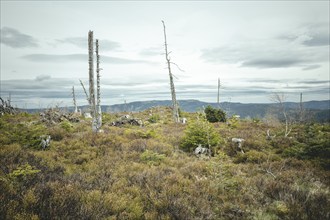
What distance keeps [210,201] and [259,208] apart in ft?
4.00

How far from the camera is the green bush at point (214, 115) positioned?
25.4m

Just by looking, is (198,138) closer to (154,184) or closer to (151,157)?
(151,157)

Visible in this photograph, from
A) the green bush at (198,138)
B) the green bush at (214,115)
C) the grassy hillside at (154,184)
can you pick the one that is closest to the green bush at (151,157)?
the grassy hillside at (154,184)

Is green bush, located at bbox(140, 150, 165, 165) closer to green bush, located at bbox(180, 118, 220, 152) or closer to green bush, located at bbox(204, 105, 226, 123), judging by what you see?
green bush, located at bbox(180, 118, 220, 152)

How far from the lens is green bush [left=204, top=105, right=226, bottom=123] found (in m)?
25.4

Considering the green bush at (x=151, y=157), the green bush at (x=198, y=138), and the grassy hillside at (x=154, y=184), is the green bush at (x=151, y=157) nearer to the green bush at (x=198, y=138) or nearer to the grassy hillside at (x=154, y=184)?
the grassy hillside at (x=154, y=184)

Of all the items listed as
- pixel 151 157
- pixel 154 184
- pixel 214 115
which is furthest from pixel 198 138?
pixel 214 115

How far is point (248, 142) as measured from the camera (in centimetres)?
1217

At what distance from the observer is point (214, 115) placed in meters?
25.4

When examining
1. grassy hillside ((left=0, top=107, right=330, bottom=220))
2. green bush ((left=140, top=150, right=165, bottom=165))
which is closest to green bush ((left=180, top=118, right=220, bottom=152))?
grassy hillside ((left=0, top=107, right=330, bottom=220))

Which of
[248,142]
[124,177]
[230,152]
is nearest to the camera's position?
[124,177]

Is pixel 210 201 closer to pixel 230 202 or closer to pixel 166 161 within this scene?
pixel 230 202

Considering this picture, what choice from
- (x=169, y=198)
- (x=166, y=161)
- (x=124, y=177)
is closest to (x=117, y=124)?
(x=166, y=161)

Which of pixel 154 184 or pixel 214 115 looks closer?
pixel 154 184
